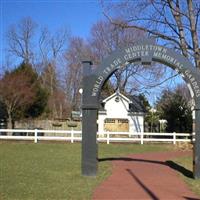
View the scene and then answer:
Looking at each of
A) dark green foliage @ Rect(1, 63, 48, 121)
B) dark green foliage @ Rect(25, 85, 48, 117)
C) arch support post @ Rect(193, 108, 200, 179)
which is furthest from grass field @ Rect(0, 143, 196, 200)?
dark green foliage @ Rect(25, 85, 48, 117)

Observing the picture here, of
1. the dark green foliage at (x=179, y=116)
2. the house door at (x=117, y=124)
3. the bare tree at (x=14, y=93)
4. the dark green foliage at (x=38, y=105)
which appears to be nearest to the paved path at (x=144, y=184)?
the dark green foliage at (x=179, y=116)

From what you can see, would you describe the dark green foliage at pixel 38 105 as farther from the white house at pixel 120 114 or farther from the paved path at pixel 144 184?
the paved path at pixel 144 184

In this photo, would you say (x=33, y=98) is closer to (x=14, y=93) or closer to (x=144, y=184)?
(x=14, y=93)

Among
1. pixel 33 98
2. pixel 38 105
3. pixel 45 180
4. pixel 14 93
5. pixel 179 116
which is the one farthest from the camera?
pixel 38 105

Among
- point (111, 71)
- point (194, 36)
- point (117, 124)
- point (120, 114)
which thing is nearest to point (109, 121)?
point (117, 124)

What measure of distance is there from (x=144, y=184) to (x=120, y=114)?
39242 mm

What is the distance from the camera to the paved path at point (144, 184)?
41.8 ft

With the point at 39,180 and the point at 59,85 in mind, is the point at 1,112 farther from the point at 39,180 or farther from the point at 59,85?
the point at 39,180

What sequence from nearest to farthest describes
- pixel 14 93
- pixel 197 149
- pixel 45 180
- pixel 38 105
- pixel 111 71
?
pixel 45 180, pixel 197 149, pixel 111 71, pixel 14 93, pixel 38 105

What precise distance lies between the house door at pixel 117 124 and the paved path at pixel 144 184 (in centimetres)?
3228

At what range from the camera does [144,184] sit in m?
14.8

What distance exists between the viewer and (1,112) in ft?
169

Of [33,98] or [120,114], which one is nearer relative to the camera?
[33,98]

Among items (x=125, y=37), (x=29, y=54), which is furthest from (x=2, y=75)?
(x=29, y=54)
